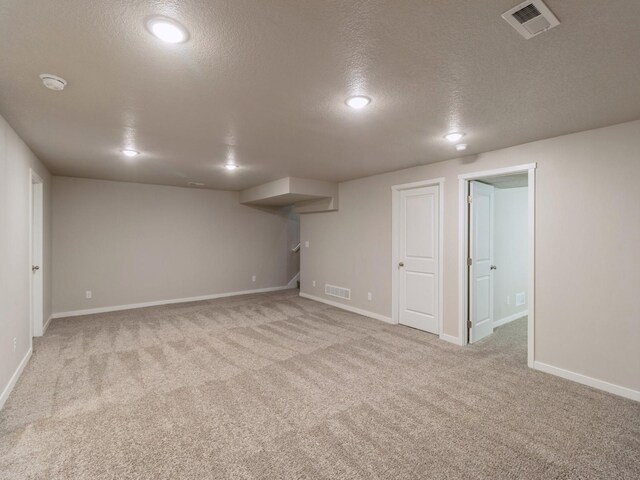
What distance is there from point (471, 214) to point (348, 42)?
3100 millimetres

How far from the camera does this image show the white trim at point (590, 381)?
268cm

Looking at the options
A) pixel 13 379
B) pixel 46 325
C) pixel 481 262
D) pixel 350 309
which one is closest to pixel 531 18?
pixel 481 262

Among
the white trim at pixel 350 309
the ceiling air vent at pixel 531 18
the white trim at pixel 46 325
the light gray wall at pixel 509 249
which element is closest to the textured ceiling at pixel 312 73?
the ceiling air vent at pixel 531 18

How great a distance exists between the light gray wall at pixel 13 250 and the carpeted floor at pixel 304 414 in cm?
35

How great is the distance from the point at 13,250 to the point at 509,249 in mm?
6079

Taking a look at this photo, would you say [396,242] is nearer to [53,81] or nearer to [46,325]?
[53,81]

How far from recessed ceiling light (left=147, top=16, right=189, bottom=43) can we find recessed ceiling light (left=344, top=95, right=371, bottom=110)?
1.13 m

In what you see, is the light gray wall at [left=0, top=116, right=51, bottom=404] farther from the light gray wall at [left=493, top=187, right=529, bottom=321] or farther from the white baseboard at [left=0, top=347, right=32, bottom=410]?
the light gray wall at [left=493, top=187, right=529, bottom=321]

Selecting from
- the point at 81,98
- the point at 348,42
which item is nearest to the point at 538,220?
the point at 348,42

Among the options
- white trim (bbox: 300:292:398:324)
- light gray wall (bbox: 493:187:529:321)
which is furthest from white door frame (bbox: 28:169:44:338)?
light gray wall (bbox: 493:187:529:321)

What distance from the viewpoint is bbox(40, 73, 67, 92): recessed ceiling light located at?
1.92 metres

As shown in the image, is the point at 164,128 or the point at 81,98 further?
the point at 164,128

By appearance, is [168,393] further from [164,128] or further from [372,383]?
[164,128]

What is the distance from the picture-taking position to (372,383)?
292 centimetres
